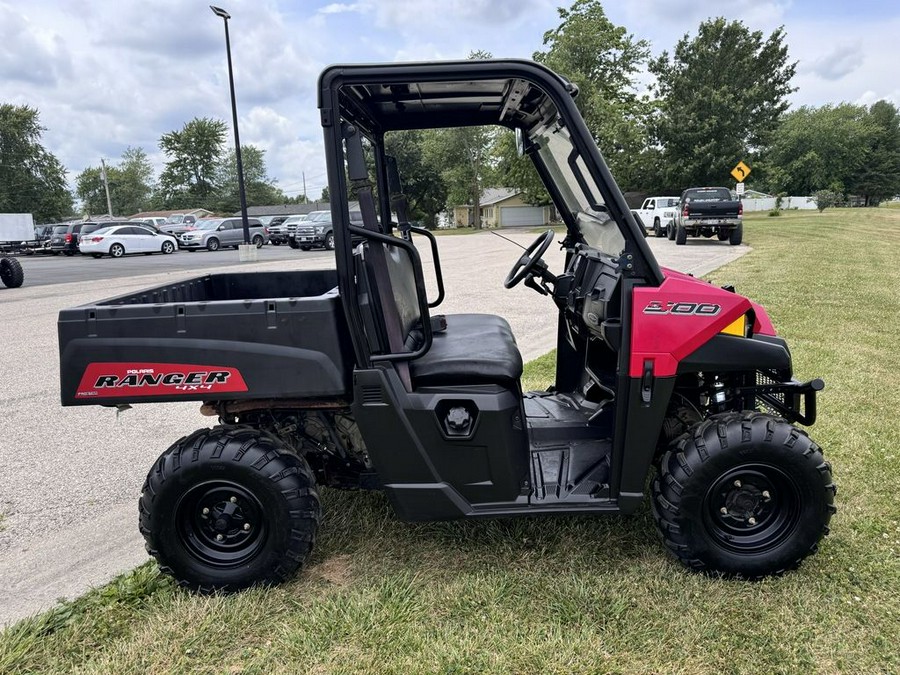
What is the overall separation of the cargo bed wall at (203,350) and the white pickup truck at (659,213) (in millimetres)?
23357

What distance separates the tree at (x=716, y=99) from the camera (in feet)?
136

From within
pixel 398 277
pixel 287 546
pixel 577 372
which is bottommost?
pixel 287 546

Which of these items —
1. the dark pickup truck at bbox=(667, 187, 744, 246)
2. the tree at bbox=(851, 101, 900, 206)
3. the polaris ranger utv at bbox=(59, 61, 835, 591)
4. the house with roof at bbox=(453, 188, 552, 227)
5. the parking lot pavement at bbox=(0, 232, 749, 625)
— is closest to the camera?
the polaris ranger utv at bbox=(59, 61, 835, 591)

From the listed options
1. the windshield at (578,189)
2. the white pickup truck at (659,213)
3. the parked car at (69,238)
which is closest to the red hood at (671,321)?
the windshield at (578,189)

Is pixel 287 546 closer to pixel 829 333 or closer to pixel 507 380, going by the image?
pixel 507 380

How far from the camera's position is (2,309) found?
11070mm

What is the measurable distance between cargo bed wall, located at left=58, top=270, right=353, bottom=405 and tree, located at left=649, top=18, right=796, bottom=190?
43.5 metres

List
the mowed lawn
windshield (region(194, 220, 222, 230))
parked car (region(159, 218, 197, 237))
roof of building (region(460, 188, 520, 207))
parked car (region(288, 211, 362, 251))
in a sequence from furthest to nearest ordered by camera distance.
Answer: roof of building (region(460, 188, 520, 207))
parked car (region(159, 218, 197, 237))
windshield (region(194, 220, 222, 230))
parked car (region(288, 211, 362, 251))
the mowed lawn

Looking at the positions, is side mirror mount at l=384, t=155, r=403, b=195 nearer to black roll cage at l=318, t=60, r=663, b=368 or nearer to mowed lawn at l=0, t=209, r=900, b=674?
black roll cage at l=318, t=60, r=663, b=368

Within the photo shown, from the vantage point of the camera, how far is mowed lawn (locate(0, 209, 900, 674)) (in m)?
2.28

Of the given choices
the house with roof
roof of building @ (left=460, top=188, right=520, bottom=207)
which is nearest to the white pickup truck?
the house with roof

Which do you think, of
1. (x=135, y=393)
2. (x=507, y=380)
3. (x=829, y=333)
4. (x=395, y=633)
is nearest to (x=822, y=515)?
(x=507, y=380)

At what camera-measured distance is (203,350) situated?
254 centimetres

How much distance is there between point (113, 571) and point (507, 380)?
2040mm
